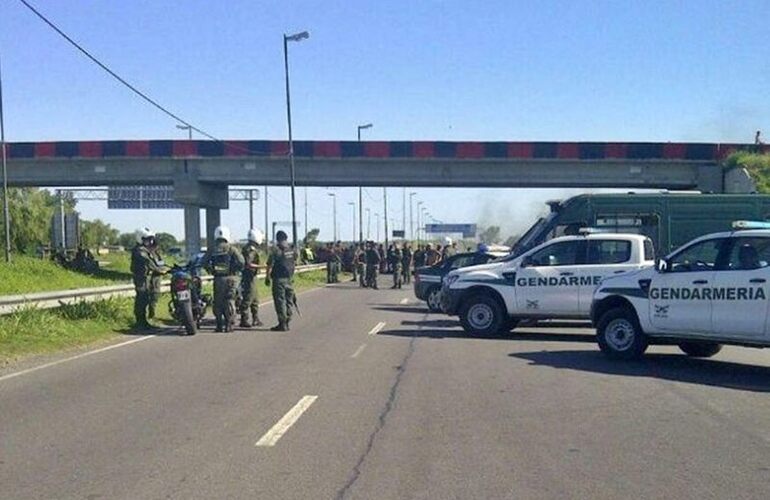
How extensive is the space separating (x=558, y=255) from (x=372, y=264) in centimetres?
2082

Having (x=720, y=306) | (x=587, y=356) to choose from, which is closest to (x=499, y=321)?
(x=587, y=356)

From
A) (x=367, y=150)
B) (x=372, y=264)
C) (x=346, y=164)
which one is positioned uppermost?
(x=367, y=150)

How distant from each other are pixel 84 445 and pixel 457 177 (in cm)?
4728

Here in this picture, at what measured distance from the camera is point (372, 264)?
1483 inches

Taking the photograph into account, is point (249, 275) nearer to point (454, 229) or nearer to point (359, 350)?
point (359, 350)

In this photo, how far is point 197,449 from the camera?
8.09 m

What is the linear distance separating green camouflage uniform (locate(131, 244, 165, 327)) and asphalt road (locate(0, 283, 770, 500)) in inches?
110

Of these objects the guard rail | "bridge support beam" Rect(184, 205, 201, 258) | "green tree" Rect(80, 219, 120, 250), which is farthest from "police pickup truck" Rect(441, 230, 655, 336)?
"green tree" Rect(80, 219, 120, 250)

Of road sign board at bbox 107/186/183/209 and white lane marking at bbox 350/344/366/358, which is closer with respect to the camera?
white lane marking at bbox 350/344/366/358

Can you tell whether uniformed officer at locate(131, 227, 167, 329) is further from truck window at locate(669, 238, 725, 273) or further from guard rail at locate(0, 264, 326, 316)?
truck window at locate(669, 238, 725, 273)

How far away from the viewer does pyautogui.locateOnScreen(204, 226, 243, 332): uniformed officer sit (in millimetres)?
17828

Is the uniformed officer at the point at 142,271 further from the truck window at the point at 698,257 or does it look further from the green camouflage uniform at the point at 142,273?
the truck window at the point at 698,257

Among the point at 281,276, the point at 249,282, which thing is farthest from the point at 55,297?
the point at 281,276

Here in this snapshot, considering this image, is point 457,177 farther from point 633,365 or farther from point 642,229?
point 633,365
